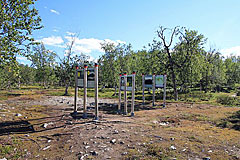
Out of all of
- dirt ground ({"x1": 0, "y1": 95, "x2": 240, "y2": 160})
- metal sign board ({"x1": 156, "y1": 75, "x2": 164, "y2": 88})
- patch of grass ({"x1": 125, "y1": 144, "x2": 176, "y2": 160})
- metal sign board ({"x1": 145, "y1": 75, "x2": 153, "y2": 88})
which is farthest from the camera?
metal sign board ({"x1": 145, "y1": 75, "x2": 153, "y2": 88})

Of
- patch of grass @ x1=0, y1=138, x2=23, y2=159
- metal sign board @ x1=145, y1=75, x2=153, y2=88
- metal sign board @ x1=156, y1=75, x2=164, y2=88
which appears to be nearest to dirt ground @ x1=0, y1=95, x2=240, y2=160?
patch of grass @ x1=0, y1=138, x2=23, y2=159

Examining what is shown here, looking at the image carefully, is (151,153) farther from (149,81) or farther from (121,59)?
(121,59)

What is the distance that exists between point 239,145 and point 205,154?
2.26 metres

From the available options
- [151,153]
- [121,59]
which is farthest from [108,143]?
[121,59]

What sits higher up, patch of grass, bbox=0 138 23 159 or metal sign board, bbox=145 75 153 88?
metal sign board, bbox=145 75 153 88

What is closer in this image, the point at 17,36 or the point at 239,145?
the point at 239,145

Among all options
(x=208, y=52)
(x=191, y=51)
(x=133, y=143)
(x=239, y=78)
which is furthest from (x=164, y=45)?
(x=239, y=78)

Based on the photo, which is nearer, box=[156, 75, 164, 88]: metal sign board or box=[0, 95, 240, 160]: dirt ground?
box=[0, 95, 240, 160]: dirt ground

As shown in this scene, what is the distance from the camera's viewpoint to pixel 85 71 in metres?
11.5

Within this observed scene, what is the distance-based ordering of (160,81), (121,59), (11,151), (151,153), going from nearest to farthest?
1. (151,153)
2. (11,151)
3. (160,81)
4. (121,59)

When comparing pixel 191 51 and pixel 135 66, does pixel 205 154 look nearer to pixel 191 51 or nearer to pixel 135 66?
pixel 191 51

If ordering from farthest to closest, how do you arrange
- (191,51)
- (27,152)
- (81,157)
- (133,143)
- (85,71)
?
(191,51) → (85,71) → (133,143) → (27,152) → (81,157)

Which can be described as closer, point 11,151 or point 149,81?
point 11,151

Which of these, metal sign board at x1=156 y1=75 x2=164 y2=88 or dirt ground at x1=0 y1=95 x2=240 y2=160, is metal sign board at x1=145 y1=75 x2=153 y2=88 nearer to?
metal sign board at x1=156 y1=75 x2=164 y2=88
